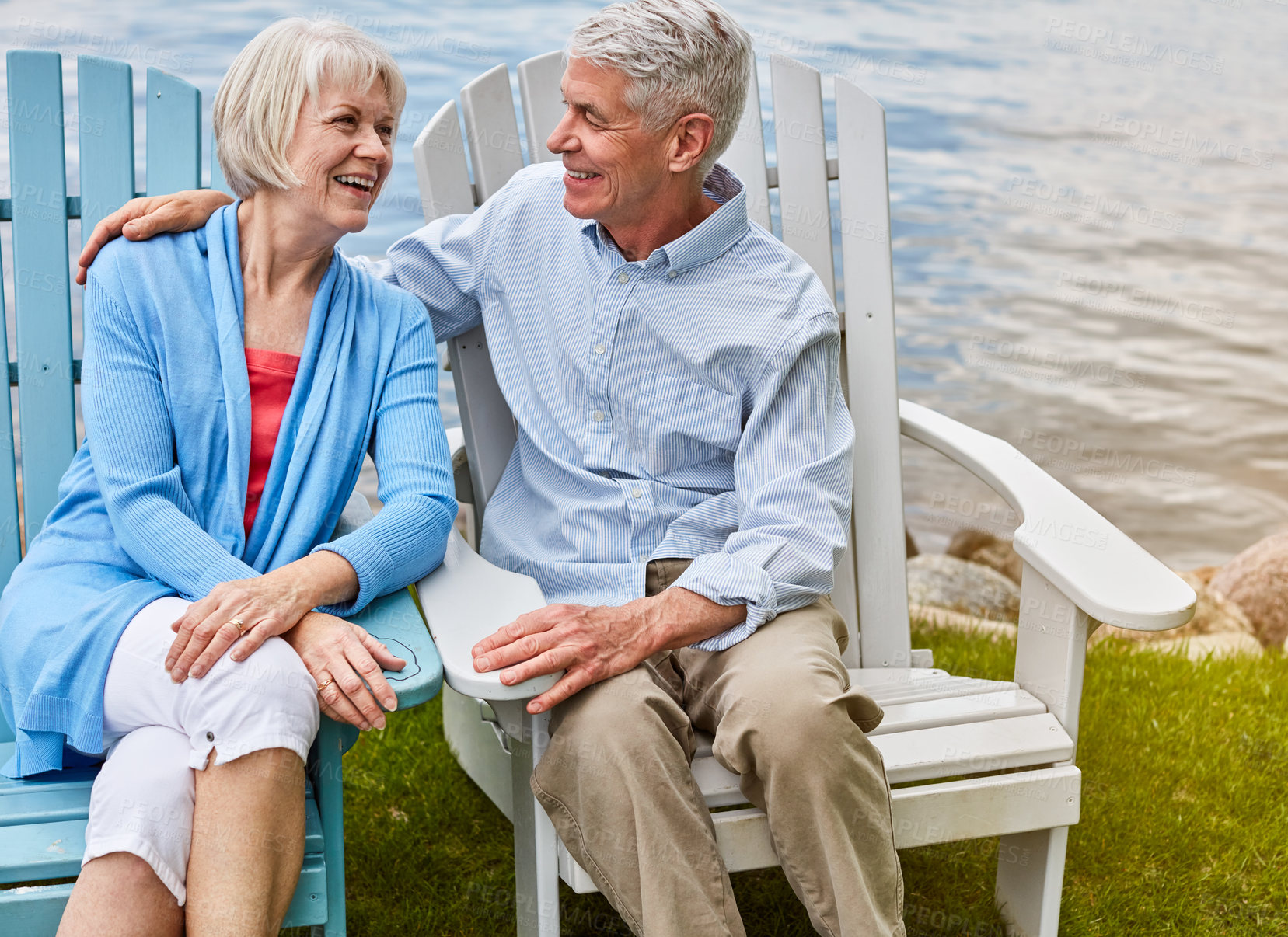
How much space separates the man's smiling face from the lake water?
3.92m

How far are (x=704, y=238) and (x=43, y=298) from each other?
45.4 inches

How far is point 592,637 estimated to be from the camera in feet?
5.94

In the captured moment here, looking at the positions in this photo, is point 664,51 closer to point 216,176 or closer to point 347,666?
point 216,176

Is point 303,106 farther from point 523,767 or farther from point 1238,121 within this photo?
point 1238,121

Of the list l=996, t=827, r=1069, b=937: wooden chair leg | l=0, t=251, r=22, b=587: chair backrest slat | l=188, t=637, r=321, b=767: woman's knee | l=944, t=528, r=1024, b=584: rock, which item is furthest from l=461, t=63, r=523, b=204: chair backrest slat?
l=944, t=528, r=1024, b=584: rock

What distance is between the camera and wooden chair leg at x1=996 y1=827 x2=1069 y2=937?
2150mm

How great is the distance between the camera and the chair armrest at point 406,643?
64.0 inches

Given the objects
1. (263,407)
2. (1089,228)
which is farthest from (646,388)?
(1089,228)

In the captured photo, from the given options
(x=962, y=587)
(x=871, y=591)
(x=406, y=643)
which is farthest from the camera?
(x=962, y=587)

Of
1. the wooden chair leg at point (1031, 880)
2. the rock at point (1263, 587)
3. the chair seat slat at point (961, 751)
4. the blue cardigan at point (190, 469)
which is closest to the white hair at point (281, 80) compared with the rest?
the blue cardigan at point (190, 469)

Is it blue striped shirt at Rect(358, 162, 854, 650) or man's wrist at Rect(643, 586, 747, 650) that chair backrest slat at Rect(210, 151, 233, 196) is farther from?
man's wrist at Rect(643, 586, 747, 650)

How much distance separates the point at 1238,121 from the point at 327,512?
22.5 ft

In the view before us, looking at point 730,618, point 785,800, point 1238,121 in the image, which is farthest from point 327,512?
point 1238,121

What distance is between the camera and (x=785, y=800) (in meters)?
1.77
